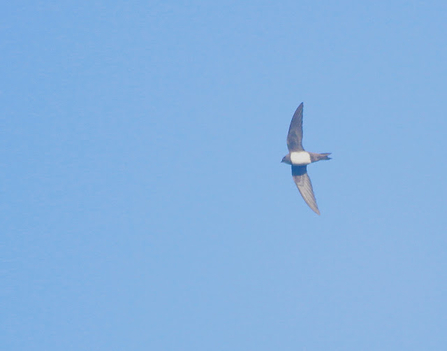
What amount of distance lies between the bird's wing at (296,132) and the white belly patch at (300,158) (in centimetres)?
24

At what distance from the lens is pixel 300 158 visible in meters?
40.3

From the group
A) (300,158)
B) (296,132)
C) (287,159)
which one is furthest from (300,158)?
(296,132)

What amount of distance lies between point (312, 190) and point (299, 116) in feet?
13.4

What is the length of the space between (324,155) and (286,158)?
2.04 metres

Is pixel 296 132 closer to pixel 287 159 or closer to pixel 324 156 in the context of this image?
pixel 287 159

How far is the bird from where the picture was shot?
131ft

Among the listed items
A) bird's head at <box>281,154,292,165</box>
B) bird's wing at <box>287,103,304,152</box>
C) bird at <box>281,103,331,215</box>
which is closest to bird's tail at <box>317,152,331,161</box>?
bird at <box>281,103,331,215</box>

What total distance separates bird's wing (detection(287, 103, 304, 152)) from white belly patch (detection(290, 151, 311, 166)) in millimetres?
238

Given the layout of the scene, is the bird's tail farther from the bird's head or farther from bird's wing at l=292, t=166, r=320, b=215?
the bird's head

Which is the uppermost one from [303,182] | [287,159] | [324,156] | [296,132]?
[296,132]

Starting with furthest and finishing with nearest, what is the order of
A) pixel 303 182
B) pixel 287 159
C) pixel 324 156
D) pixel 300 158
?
pixel 303 182 < pixel 287 159 < pixel 300 158 < pixel 324 156

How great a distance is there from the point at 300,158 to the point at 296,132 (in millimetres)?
1427

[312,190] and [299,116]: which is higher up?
[299,116]

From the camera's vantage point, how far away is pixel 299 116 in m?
39.5
